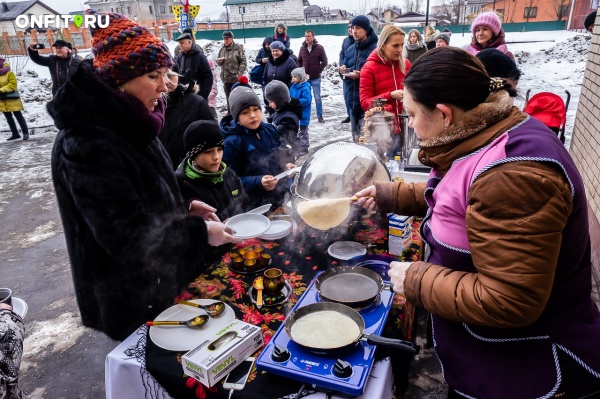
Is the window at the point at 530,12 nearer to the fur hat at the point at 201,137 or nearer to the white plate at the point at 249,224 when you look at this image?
the fur hat at the point at 201,137

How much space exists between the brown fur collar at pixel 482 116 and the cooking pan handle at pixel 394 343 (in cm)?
70

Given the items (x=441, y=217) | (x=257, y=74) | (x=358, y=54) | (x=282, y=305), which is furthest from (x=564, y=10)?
(x=282, y=305)

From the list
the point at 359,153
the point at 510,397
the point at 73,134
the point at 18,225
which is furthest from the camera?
the point at 18,225

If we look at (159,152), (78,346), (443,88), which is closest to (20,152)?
(78,346)

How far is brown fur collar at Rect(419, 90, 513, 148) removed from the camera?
117cm

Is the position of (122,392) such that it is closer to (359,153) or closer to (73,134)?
(73,134)

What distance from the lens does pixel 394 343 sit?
1283 millimetres

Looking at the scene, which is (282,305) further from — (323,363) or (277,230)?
(277,230)

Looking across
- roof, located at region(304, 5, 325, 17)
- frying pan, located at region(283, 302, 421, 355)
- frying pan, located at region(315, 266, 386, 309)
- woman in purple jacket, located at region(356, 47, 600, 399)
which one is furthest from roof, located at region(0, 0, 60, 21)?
woman in purple jacket, located at region(356, 47, 600, 399)

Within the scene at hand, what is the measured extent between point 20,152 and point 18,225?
4.70 metres

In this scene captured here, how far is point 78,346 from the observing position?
125 inches

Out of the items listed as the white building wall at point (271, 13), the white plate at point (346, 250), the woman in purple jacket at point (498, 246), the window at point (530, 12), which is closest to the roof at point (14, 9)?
the white building wall at point (271, 13)

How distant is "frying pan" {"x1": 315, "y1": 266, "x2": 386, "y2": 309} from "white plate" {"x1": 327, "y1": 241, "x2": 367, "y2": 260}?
234 millimetres

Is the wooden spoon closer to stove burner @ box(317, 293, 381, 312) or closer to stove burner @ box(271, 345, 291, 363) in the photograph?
stove burner @ box(317, 293, 381, 312)
